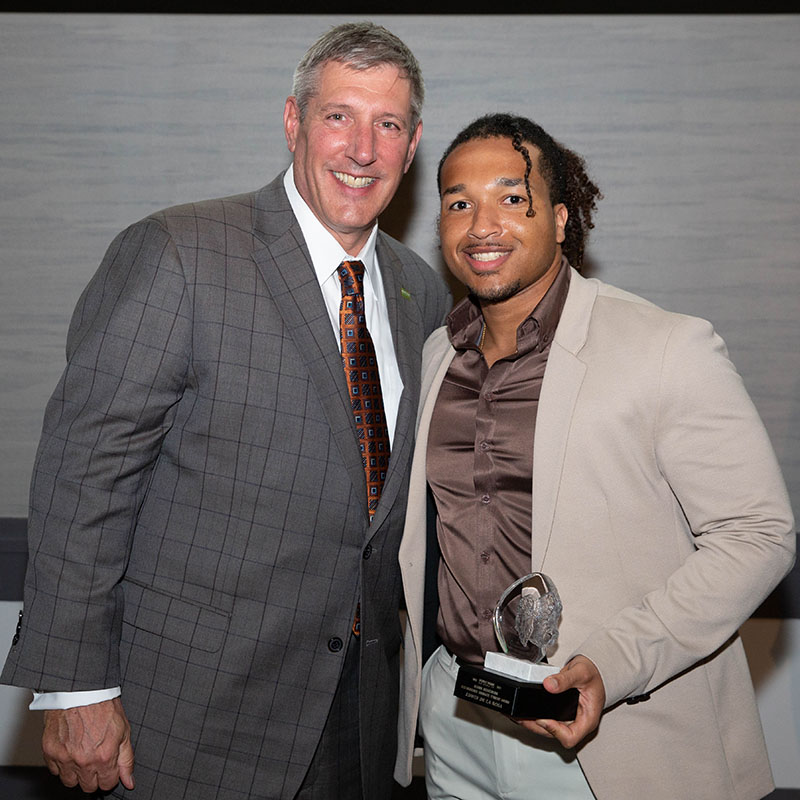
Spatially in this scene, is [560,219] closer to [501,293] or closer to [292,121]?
[501,293]

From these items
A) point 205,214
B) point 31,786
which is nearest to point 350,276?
point 205,214

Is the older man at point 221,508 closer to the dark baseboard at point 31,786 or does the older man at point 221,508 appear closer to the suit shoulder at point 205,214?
the suit shoulder at point 205,214

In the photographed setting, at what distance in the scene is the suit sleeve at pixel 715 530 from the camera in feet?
A: 5.57

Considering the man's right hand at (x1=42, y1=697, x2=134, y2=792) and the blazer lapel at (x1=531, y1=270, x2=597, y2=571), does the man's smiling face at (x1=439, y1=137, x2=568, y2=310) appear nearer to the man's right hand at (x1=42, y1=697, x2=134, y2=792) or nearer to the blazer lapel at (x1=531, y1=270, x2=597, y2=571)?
the blazer lapel at (x1=531, y1=270, x2=597, y2=571)

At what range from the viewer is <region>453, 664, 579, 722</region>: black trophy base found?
5.02 ft

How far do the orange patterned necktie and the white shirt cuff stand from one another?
2.07 ft

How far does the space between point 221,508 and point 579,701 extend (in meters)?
0.76

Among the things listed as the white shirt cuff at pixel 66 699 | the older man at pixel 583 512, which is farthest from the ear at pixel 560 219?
the white shirt cuff at pixel 66 699

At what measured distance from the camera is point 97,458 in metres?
1.77

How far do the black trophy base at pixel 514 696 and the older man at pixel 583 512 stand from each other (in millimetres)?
28

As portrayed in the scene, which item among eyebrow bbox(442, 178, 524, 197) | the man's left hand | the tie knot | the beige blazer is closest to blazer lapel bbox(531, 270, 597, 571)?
the beige blazer

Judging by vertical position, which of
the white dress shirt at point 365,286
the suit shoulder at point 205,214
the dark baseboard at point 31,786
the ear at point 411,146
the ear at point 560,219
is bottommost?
the dark baseboard at point 31,786

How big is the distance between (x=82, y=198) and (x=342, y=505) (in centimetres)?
158

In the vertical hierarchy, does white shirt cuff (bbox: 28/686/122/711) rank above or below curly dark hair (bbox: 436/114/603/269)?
below
